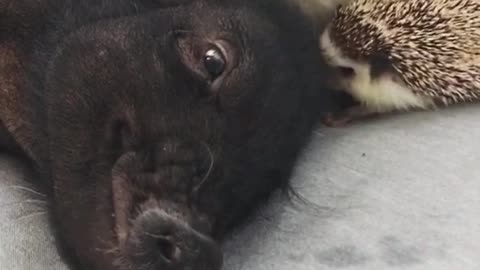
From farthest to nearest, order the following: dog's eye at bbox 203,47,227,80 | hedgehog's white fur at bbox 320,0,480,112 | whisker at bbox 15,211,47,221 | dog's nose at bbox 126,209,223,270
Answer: hedgehog's white fur at bbox 320,0,480,112 → whisker at bbox 15,211,47,221 → dog's eye at bbox 203,47,227,80 → dog's nose at bbox 126,209,223,270

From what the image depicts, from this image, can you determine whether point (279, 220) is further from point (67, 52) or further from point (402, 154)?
point (67, 52)

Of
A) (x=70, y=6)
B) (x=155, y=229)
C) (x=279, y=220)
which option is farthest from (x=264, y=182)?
(x=70, y=6)

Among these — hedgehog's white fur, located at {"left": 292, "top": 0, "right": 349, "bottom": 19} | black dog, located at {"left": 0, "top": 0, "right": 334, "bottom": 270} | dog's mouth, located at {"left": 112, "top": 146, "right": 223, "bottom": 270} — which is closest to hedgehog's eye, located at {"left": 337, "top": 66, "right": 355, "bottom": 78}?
hedgehog's white fur, located at {"left": 292, "top": 0, "right": 349, "bottom": 19}

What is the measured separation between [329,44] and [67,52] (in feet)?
1.59

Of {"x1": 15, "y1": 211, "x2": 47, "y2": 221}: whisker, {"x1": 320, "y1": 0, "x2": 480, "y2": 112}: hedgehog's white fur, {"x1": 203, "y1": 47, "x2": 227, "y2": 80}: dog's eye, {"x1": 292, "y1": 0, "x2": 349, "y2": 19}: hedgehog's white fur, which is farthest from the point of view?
{"x1": 292, "y1": 0, "x2": 349, "y2": 19}: hedgehog's white fur

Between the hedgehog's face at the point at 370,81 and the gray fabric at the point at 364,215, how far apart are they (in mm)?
112

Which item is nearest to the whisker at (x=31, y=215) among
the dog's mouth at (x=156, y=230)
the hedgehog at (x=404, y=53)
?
the dog's mouth at (x=156, y=230)

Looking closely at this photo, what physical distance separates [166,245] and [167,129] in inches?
5.1

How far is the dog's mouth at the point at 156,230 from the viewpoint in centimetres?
90

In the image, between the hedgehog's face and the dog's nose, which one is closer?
the dog's nose

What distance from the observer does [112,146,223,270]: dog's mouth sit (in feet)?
2.95

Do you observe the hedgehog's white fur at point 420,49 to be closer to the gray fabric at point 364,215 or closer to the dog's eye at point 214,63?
the gray fabric at point 364,215

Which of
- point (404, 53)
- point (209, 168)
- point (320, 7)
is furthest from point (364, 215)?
point (320, 7)

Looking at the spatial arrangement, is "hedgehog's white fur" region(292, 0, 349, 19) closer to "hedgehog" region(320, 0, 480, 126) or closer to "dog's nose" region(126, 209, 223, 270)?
"hedgehog" region(320, 0, 480, 126)
